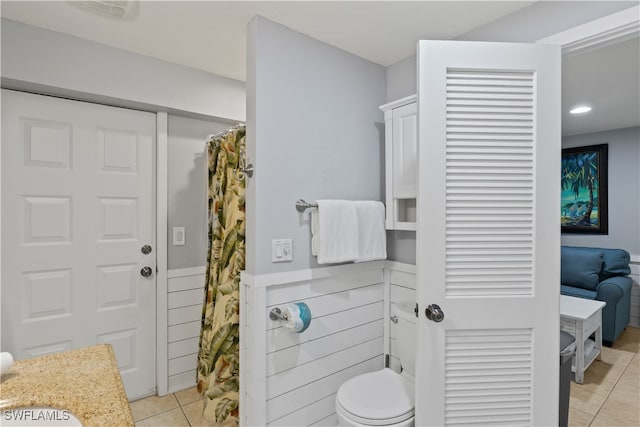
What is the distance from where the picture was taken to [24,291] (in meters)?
1.79

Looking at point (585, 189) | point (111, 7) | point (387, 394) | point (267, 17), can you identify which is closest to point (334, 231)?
point (387, 394)

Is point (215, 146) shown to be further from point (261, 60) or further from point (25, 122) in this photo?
point (25, 122)

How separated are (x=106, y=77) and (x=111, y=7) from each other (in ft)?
1.73

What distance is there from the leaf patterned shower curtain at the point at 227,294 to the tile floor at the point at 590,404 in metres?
0.18

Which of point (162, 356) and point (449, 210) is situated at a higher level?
point (449, 210)

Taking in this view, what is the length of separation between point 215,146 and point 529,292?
199 centimetres

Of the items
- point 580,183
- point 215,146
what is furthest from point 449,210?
point 580,183

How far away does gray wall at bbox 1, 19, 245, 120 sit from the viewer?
5.42ft

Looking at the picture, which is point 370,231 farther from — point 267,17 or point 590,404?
point 590,404

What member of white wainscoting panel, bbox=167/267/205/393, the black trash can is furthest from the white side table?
white wainscoting panel, bbox=167/267/205/393

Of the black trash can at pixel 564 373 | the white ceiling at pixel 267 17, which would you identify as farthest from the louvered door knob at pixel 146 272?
the black trash can at pixel 564 373

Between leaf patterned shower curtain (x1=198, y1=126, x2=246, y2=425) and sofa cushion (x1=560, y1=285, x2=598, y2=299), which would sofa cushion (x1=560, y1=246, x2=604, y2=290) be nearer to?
sofa cushion (x1=560, y1=285, x2=598, y2=299)

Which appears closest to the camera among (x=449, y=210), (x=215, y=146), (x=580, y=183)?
(x=449, y=210)

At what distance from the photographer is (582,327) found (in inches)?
96.0
